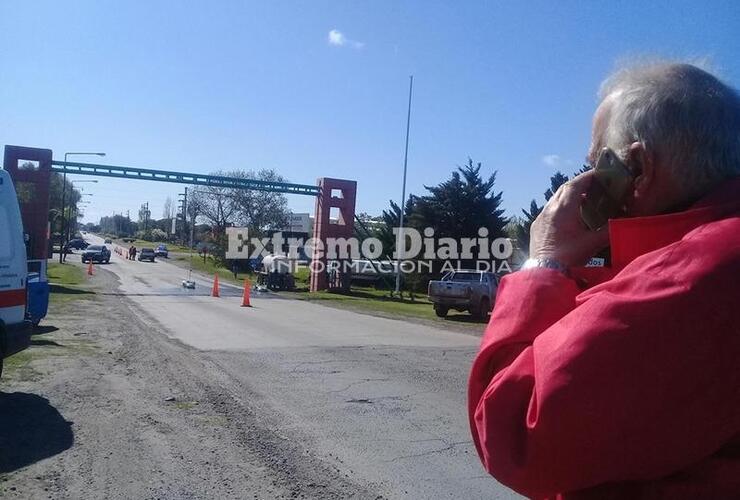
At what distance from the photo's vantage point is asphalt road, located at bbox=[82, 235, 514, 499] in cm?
531

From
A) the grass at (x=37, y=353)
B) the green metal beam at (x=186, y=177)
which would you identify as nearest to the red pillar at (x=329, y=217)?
the green metal beam at (x=186, y=177)

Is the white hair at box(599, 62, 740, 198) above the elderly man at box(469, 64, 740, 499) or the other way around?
above

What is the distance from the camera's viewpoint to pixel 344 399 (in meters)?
7.97

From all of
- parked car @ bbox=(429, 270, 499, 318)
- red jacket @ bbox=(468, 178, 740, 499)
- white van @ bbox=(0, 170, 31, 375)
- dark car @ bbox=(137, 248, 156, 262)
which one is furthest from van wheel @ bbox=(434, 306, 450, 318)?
dark car @ bbox=(137, 248, 156, 262)

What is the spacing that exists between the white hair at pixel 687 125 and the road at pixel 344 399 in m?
3.85

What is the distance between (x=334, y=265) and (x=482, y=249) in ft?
29.5

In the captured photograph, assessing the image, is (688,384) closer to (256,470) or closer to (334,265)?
(256,470)

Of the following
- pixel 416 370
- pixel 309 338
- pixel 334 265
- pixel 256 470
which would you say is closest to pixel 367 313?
pixel 309 338

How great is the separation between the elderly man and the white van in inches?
320

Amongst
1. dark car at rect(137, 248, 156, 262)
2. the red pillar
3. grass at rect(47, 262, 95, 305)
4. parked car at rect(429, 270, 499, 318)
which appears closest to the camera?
parked car at rect(429, 270, 499, 318)

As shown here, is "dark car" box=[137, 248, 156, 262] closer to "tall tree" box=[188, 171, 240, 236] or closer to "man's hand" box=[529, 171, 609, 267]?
"tall tree" box=[188, 171, 240, 236]

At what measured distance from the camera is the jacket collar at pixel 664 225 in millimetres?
1282

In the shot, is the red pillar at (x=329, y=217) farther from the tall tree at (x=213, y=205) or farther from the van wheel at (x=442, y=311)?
the tall tree at (x=213, y=205)

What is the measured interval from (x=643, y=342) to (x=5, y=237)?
864 centimetres
